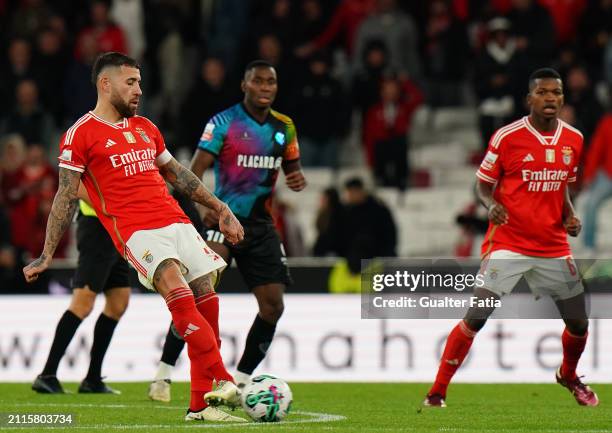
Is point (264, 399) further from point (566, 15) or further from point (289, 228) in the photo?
point (566, 15)

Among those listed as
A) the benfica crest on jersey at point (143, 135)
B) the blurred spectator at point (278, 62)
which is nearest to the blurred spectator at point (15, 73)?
the blurred spectator at point (278, 62)

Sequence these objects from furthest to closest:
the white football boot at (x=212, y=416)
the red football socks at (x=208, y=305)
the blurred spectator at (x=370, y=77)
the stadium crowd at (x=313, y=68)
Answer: the blurred spectator at (x=370, y=77), the stadium crowd at (x=313, y=68), the red football socks at (x=208, y=305), the white football boot at (x=212, y=416)

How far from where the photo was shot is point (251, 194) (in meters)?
11.9

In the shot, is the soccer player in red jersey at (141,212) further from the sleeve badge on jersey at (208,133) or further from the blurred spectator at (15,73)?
the blurred spectator at (15,73)

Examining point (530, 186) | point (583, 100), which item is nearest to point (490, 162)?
point (530, 186)

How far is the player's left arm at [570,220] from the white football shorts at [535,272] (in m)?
0.21

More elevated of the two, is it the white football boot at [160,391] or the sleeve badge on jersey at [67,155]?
the sleeve badge on jersey at [67,155]

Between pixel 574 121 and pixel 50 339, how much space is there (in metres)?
7.10

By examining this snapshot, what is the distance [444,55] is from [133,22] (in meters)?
4.62

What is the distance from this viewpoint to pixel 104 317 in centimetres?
1265

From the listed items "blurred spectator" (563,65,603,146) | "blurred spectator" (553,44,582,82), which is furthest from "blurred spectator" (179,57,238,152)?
"blurred spectator" (563,65,603,146)

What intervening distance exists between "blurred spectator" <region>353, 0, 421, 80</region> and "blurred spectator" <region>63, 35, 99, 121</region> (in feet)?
11.9

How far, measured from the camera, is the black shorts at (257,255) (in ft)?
39.0

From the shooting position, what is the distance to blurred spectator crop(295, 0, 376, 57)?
2155 cm
